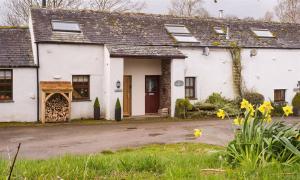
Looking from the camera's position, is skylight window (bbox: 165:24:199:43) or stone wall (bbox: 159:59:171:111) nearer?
stone wall (bbox: 159:59:171:111)

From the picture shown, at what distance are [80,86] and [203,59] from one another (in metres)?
7.89

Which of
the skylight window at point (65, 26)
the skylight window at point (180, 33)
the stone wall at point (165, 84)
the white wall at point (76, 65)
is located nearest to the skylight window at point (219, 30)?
the skylight window at point (180, 33)

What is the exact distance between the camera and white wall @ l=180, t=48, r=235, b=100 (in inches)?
930

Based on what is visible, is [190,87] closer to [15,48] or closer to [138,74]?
[138,74]

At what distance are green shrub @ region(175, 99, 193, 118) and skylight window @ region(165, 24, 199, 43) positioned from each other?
13.2ft

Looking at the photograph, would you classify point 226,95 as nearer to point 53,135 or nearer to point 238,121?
point 53,135

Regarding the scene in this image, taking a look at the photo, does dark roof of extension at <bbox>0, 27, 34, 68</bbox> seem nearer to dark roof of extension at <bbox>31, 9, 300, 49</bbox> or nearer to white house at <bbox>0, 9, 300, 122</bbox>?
white house at <bbox>0, 9, 300, 122</bbox>

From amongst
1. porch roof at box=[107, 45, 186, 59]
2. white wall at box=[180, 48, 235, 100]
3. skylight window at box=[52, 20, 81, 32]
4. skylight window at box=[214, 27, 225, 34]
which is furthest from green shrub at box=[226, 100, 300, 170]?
skylight window at box=[214, 27, 225, 34]

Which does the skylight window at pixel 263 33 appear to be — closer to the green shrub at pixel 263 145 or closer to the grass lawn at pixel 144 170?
the green shrub at pixel 263 145

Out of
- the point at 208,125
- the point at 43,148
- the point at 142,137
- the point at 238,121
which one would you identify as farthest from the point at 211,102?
the point at 238,121

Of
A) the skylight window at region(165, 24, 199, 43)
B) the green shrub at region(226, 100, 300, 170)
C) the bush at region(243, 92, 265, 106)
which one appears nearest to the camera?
the green shrub at region(226, 100, 300, 170)

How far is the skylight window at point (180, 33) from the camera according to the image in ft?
77.9

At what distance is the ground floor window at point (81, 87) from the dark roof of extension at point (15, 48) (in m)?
2.54

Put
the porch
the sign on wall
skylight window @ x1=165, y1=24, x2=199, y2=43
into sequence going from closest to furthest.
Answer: the porch < the sign on wall < skylight window @ x1=165, y1=24, x2=199, y2=43
